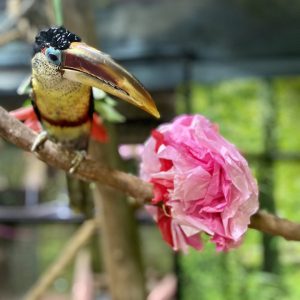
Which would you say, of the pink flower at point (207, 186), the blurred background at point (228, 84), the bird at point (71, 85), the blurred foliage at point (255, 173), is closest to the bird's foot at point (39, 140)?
the bird at point (71, 85)

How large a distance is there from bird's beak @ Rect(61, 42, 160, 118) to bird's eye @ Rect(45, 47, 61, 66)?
17 millimetres

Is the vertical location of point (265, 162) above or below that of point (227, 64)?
below

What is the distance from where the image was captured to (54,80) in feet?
Answer: 1.40

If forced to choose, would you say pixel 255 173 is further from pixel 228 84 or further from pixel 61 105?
pixel 61 105

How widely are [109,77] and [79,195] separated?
24cm

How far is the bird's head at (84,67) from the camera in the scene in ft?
1.22

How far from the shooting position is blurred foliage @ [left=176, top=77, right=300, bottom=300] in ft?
3.90

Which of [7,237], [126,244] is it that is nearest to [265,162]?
[126,244]

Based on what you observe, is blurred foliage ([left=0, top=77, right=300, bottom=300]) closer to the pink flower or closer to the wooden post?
the wooden post

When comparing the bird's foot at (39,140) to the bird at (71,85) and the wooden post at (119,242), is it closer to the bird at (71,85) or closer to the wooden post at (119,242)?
the bird at (71,85)

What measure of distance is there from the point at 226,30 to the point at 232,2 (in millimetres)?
68

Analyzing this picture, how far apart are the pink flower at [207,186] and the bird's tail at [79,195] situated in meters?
0.14

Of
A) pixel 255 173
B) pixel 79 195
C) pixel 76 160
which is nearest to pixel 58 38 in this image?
pixel 76 160

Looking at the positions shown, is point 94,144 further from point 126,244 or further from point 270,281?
point 270,281
